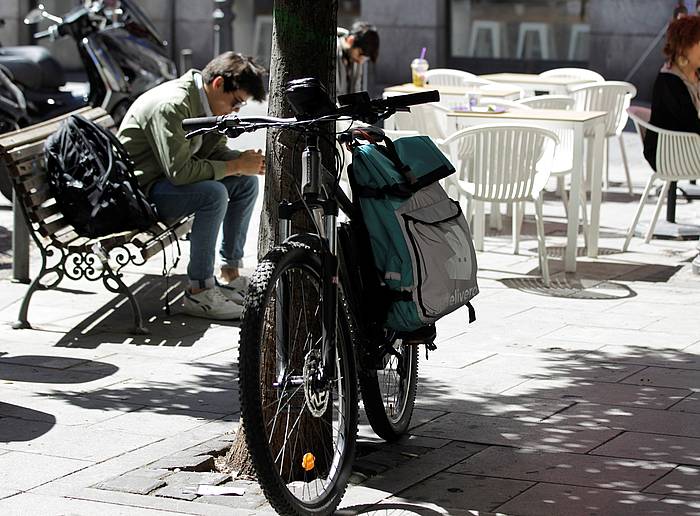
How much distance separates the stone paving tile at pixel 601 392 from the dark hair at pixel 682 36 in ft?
14.1

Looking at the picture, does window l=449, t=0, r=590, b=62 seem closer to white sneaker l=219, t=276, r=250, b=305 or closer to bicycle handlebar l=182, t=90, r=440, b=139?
white sneaker l=219, t=276, r=250, b=305

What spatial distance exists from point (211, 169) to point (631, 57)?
37.4ft

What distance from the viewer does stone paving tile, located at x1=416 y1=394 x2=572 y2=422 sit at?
234 inches

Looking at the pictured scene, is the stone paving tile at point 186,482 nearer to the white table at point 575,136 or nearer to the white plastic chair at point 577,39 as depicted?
the white table at point 575,136

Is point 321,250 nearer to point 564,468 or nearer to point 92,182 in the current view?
point 564,468

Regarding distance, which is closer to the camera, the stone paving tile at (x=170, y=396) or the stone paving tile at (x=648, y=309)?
the stone paving tile at (x=170, y=396)

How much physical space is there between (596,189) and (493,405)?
3727 mm

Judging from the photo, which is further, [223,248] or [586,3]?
[586,3]

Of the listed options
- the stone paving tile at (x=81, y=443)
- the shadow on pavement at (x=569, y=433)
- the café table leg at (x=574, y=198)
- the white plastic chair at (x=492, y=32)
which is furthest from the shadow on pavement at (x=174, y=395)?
the white plastic chair at (x=492, y=32)

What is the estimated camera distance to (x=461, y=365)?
6.79 metres

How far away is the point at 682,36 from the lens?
10.0m

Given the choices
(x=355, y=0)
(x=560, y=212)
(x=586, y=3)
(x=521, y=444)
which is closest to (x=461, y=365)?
(x=521, y=444)

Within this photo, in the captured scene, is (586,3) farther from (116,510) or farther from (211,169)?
(116,510)

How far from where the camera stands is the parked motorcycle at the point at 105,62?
1353 centimetres
